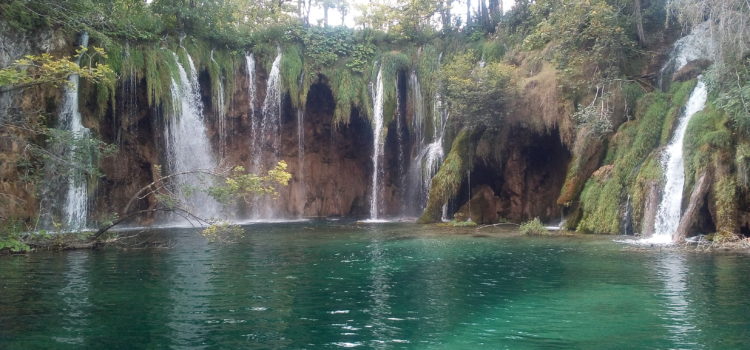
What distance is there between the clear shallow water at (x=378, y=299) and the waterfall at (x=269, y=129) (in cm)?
1647

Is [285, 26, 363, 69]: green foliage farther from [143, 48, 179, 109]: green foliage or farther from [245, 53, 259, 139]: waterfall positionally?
[143, 48, 179, 109]: green foliage

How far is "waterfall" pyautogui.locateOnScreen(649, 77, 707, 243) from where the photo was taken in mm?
17766

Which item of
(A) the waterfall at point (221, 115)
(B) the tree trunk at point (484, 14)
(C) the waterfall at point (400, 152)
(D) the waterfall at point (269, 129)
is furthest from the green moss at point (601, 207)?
(A) the waterfall at point (221, 115)

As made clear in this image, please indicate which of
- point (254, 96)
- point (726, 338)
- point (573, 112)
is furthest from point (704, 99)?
point (254, 96)

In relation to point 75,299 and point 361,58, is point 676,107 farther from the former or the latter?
point 75,299

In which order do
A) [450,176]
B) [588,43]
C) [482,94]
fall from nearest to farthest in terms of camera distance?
[588,43] → [482,94] → [450,176]

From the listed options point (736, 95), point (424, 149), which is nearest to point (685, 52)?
point (736, 95)

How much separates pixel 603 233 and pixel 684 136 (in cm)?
386

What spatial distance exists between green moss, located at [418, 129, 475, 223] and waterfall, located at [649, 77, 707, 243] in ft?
28.5

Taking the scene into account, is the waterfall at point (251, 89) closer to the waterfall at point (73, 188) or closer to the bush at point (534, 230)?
the waterfall at point (73, 188)

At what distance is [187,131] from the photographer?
29125 mm

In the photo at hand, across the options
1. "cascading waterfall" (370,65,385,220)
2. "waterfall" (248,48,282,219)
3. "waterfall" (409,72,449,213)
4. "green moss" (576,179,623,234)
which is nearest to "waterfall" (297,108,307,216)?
"waterfall" (248,48,282,219)

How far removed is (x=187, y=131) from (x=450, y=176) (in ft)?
41.5

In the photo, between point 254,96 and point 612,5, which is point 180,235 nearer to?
point 254,96
